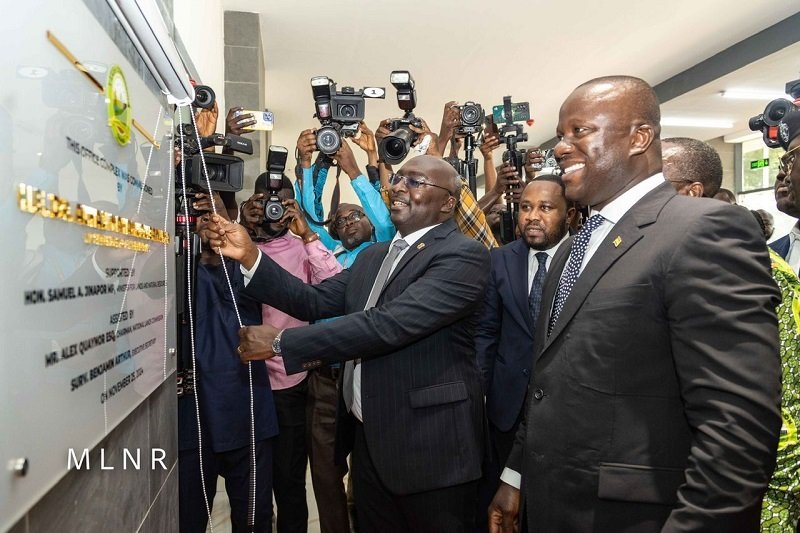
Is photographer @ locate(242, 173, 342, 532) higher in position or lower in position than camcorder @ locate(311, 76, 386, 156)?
lower

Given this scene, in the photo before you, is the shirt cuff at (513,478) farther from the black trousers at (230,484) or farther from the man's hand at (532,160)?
the man's hand at (532,160)

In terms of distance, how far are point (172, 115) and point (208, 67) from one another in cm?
174

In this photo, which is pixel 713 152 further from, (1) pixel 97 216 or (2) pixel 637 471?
(1) pixel 97 216

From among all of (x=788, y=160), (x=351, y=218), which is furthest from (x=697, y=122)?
(x=788, y=160)

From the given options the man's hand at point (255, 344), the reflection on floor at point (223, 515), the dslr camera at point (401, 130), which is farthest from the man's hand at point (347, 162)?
the reflection on floor at point (223, 515)

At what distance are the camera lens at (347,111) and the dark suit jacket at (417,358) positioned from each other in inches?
38.4

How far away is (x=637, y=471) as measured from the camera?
956 millimetres

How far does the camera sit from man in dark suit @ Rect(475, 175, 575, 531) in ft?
6.68

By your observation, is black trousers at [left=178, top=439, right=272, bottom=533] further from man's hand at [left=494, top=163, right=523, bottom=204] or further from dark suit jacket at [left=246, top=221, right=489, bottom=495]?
man's hand at [left=494, top=163, right=523, bottom=204]

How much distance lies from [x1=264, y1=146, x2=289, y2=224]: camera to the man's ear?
1.41m

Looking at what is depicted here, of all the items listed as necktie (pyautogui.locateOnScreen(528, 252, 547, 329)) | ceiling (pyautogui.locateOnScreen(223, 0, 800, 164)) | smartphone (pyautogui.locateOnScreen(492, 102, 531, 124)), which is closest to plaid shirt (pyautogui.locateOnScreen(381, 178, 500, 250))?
necktie (pyautogui.locateOnScreen(528, 252, 547, 329))

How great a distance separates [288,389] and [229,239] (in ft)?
2.86

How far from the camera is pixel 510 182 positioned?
268 cm

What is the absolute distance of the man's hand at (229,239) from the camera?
1613mm
